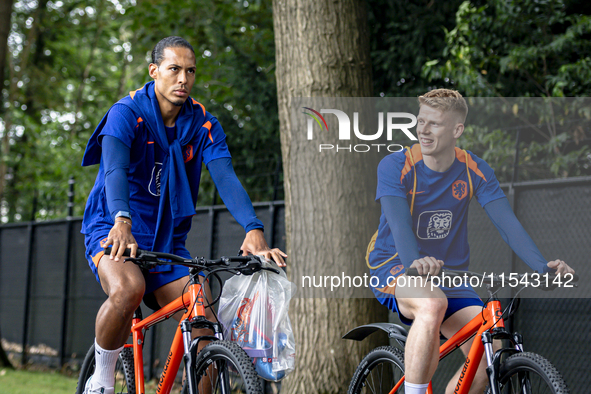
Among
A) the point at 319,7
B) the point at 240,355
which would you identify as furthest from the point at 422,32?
the point at 240,355

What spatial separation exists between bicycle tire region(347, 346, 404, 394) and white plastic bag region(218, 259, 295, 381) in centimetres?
76

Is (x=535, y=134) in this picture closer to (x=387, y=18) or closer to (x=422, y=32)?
(x=422, y=32)

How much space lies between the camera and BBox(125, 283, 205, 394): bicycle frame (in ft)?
10.5

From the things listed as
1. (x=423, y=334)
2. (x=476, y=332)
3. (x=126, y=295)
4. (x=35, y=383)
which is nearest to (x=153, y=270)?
(x=126, y=295)

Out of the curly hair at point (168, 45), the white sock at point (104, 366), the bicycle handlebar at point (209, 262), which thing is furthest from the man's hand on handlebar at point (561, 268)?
the white sock at point (104, 366)

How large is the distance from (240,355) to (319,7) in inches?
114

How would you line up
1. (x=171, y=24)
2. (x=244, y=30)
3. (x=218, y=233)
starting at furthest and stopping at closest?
(x=244, y=30)
(x=171, y=24)
(x=218, y=233)

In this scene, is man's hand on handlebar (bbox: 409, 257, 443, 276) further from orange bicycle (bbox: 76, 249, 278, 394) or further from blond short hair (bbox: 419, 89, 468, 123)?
blond short hair (bbox: 419, 89, 468, 123)

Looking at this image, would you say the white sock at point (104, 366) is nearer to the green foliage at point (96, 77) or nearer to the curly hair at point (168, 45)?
the curly hair at point (168, 45)

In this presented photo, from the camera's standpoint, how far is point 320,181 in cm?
476

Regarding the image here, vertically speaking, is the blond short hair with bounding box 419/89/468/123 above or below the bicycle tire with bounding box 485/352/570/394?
above

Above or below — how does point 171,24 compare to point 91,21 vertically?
below

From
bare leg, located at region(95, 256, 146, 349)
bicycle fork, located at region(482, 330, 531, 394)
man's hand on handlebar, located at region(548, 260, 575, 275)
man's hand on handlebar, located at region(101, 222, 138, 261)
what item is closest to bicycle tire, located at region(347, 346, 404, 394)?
bicycle fork, located at region(482, 330, 531, 394)

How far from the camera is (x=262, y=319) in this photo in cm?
318
